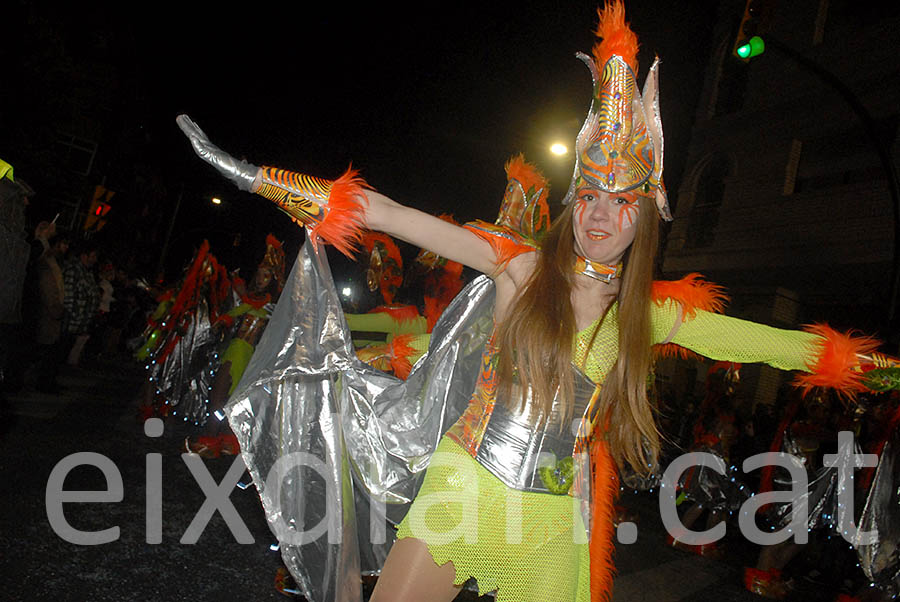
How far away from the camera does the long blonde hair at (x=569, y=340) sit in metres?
1.86

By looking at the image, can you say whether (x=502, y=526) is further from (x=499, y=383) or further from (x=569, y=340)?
(x=569, y=340)

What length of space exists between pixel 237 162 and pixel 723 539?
6909 mm

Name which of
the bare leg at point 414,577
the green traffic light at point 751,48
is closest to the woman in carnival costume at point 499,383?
the bare leg at point 414,577

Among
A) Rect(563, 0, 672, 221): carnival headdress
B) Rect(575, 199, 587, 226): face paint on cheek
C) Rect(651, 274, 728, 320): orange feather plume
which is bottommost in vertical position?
Rect(651, 274, 728, 320): orange feather plume

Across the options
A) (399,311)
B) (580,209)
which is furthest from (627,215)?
(399,311)

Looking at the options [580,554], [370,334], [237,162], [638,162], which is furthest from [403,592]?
[370,334]

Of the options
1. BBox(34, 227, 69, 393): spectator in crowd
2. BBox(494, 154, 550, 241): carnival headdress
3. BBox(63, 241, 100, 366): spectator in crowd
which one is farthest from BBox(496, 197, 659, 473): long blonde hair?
BBox(63, 241, 100, 366): spectator in crowd

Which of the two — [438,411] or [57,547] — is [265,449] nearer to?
[438,411]

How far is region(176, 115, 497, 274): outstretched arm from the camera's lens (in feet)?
5.69

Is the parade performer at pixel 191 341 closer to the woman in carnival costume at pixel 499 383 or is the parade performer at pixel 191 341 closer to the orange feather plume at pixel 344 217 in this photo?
the woman in carnival costume at pixel 499 383

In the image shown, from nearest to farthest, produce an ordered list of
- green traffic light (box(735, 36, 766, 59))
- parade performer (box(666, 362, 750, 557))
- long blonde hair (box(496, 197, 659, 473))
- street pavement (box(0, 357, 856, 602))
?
1. long blonde hair (box(496, 197, 659, 473))
2. street pavement (box(0, 357, 856, 602))
3. parade performer (box(666, 362, 750, 557))
4. green traffic light (box(735, 36, 766, 59))

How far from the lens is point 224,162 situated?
1701mm

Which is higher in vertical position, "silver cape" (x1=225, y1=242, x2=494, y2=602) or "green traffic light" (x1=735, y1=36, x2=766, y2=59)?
"green traffic light" (x1=735, y1=36, x2=766, y2=59)

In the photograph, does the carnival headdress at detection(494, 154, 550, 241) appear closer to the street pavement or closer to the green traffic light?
the street pavement
